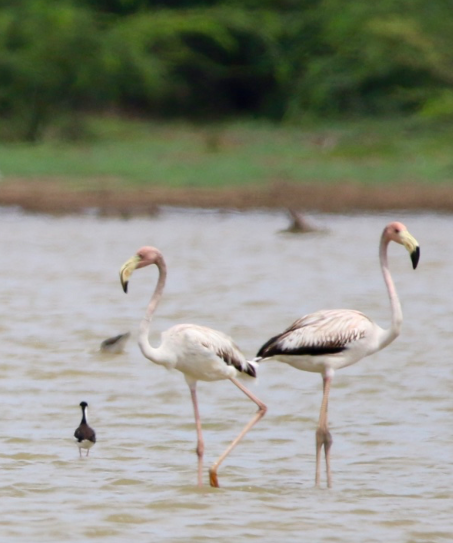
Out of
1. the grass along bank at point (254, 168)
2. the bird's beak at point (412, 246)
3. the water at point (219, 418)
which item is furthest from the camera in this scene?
the grass along bank at point (254, 168)

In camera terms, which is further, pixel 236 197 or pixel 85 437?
pixel 236 197

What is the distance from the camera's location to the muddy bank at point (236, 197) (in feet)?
69.7

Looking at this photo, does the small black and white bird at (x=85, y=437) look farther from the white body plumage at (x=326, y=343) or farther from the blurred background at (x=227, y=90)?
the blurred background at (x=227, y=90)

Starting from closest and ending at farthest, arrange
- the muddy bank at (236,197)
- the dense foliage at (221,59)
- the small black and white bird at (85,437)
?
1. the small black and white bird at (85,437)
2. the muddy bank at (236,197)
3. the dense foliage at (221,59)

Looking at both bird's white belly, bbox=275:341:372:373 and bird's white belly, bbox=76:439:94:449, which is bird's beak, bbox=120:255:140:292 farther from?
bird's white belly, bbox=76:439:94:449

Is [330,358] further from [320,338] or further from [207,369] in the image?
[207,369]

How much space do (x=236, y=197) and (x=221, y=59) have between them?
1537cm

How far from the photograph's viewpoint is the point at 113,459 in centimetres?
674

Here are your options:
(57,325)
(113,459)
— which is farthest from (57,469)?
(57,325)

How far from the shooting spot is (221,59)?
3688 cm

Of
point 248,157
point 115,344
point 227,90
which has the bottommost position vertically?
point 115,344

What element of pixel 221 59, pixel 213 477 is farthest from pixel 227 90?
pixel 213 477

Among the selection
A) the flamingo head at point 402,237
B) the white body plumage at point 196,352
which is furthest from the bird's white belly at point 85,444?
the flamingo head at point 402,237

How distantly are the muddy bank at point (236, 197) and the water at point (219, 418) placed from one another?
568 cm
